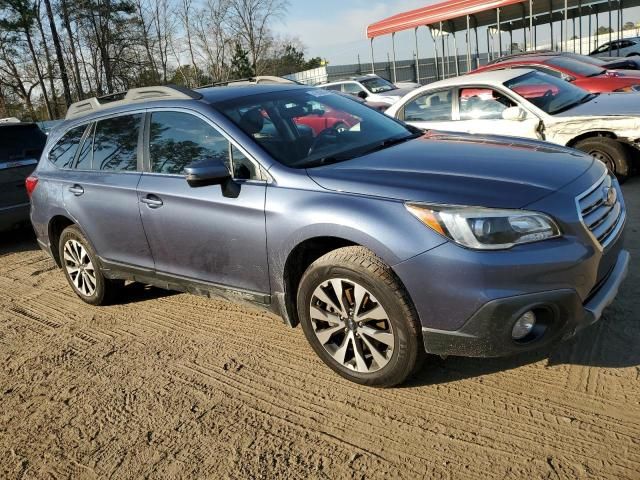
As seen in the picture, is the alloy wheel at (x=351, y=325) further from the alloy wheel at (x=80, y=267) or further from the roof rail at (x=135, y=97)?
the alloy wheel at (x=80, y=267)

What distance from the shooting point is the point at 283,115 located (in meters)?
3.90

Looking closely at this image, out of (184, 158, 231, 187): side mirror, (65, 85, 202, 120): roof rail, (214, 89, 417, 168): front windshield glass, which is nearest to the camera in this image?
(184, 158, 231, 187): side mirror

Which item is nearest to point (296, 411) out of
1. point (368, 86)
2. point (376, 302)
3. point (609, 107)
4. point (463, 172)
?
point (376, 302)

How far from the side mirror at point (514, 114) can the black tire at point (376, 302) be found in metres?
4.37

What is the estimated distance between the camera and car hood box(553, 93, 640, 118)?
247 inches

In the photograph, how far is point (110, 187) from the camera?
172 inches

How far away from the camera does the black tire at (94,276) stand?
4832 millimetres

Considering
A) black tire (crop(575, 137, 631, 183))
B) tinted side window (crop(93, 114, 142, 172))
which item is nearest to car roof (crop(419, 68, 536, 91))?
black tire (crop(575, 137, 631, 183))

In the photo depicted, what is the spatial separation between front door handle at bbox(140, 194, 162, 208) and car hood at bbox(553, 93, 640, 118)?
4.86 meters

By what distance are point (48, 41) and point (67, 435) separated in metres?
31.3

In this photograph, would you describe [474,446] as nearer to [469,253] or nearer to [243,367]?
[469,253]

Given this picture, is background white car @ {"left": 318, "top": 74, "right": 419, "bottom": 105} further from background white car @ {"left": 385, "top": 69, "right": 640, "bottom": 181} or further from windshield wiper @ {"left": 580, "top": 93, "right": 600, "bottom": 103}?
windshield wiper @ {"left": 580, "top": 93, "right": 600, "bottom": 103}

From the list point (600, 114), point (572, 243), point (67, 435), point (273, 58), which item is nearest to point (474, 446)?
point (572, 243)

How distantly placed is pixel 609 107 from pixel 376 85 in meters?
11.8
